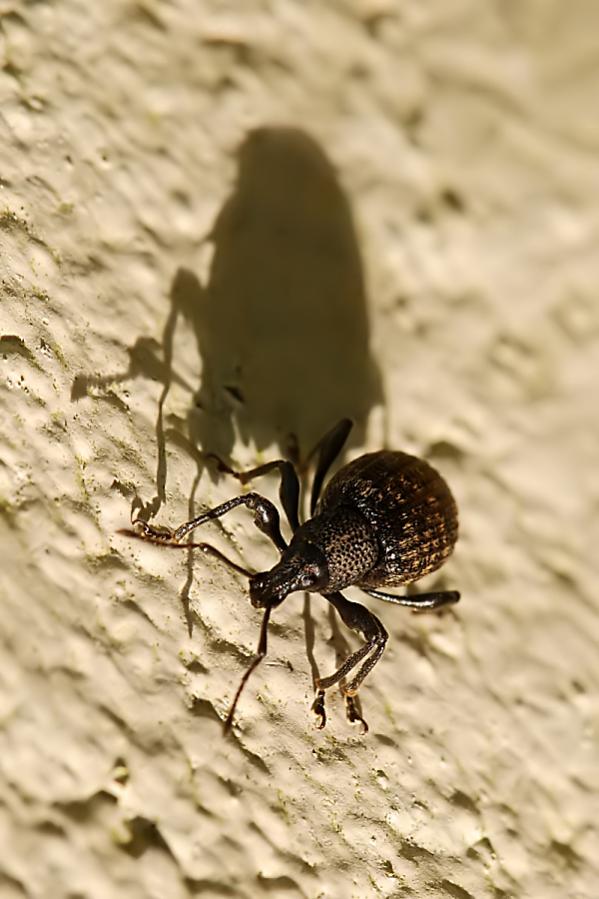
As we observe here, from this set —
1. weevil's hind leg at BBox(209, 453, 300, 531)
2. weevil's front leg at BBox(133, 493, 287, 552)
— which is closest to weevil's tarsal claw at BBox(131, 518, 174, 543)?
weevil's front leg at BBox(133, 493, 287, 552)

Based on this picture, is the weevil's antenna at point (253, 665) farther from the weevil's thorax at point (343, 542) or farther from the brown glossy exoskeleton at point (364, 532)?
the weevil's thorax at point (343, 542)

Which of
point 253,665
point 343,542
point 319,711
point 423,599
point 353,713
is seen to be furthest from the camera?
point 423,599

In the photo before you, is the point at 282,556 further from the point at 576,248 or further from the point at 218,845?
the point at 576,248

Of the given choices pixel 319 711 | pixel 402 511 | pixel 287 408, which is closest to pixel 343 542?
pixel 402 511

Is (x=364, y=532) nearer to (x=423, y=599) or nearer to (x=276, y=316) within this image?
(x=423, y=599)

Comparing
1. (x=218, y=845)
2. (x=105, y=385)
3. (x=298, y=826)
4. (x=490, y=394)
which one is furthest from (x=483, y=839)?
(x=105, y=385)

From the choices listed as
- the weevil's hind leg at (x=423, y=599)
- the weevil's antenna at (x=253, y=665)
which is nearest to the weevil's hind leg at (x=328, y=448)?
the weevil's hind leg at (x=423, y=599)
